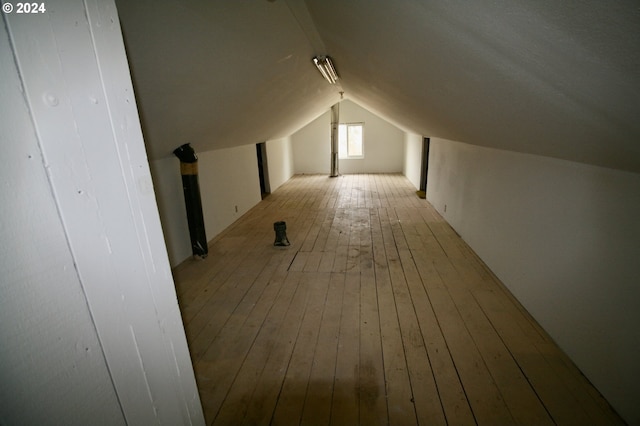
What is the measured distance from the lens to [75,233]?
0.46m

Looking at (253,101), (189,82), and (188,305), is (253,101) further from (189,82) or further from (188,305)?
(188,305)

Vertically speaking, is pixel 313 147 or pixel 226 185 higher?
pixel 313 147

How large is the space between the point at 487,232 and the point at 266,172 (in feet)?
16.9

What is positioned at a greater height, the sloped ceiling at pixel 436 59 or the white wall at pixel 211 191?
the sloped ceiling at pixel 436 59

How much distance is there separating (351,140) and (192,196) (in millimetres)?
7139

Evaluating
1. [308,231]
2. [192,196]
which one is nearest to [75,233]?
[192,196]

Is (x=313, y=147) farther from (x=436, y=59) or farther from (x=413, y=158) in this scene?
(x=436, y=59)

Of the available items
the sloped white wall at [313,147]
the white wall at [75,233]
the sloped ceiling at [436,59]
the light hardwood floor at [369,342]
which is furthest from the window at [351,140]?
the white wall at [75,233]

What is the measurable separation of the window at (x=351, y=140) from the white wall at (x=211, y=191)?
4.39 metres

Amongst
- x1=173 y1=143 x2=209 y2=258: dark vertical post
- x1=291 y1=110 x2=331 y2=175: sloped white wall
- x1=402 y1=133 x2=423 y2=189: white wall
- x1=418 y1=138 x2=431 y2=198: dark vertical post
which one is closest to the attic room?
x1=173 y1=143 x2=209 y2=258: dark vertical post

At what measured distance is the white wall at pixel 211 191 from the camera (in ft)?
10.3

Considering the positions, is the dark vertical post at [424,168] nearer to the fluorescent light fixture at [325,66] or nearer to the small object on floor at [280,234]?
the fluorescent light fixture at [325,66]

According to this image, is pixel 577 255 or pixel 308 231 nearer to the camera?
pixel 577 255

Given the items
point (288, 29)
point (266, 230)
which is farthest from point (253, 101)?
point (266, 230)
